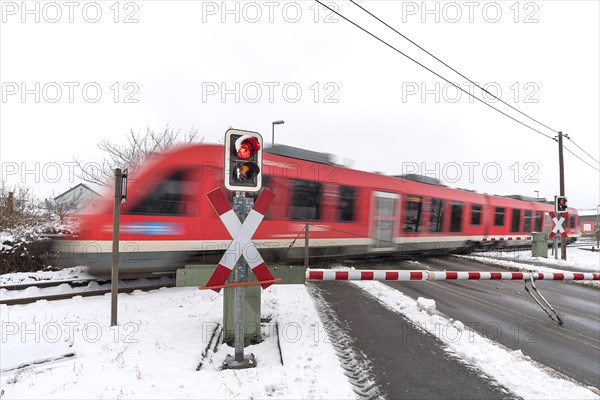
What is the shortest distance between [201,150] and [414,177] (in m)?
8.93

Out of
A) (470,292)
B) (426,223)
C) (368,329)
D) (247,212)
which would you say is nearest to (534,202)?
(426,223)

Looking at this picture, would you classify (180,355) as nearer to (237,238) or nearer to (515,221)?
(237,238)

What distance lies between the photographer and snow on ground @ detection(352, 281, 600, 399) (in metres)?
3.46

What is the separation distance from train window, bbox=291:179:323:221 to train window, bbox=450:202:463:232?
795 centimetres

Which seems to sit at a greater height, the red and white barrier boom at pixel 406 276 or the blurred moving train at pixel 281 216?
the blurred moving train at pixel 281 216

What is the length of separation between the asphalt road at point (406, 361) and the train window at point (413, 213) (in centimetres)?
667

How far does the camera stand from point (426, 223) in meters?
13.1

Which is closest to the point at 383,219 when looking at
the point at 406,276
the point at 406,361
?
the point at 406,276

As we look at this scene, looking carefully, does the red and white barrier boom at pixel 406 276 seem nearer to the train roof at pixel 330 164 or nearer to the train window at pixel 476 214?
the train roof at pixel 330 164

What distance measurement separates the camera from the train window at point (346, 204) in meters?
9.85

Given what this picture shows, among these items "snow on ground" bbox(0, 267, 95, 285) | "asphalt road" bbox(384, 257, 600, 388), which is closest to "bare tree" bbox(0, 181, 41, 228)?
"snow on ground" bbox(0, 267, 95, 285)

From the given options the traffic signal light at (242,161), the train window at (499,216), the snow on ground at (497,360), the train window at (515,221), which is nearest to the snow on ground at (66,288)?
the traffic signal light at (242,161)

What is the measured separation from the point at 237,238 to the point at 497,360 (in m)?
3.59

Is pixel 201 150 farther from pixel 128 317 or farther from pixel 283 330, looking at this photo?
pixel 283 330
